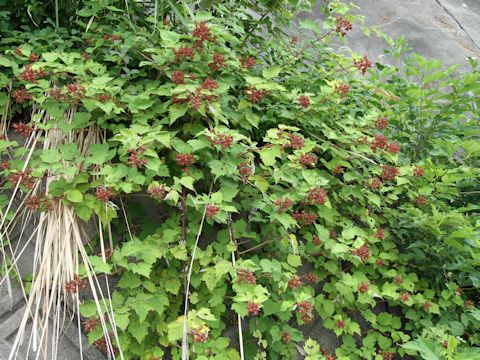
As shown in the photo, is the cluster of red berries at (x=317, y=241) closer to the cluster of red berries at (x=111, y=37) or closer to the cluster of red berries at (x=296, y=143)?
the cluster of red berries at (x=296, y=143)

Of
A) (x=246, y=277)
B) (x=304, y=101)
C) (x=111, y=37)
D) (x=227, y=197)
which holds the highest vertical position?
(x=304, y=101)

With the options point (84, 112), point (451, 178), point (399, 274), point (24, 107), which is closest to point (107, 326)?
point (84, 112)

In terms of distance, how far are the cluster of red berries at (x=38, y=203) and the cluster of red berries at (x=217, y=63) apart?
70cm

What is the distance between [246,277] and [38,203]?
2.11ft

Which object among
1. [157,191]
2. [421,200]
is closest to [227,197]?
[157,191]

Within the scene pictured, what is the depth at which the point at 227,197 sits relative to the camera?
4.42ft

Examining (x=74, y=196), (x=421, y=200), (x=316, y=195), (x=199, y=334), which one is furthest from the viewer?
(x=421, y=200)

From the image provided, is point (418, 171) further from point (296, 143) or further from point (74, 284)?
point (74, 284)

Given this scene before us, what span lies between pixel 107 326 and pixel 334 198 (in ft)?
3.10

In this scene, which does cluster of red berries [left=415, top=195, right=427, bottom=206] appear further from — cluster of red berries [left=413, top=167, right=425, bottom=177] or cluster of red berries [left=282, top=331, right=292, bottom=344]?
cluster of red berries [left=282, top=331, right=292, bottom=344]

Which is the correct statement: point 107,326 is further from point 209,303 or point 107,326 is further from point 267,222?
point 267,222

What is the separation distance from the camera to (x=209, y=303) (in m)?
1.34

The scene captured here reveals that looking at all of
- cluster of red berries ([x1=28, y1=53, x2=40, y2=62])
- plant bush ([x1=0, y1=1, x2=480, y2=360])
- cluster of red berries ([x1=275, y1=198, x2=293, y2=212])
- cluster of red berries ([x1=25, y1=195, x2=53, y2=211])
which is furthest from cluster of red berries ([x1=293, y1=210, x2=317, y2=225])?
cluster of red berries ([x1=28, y1=53, x2=40, y2=62])

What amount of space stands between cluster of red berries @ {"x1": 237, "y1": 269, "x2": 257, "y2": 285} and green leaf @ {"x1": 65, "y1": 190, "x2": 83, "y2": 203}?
1.68ft
